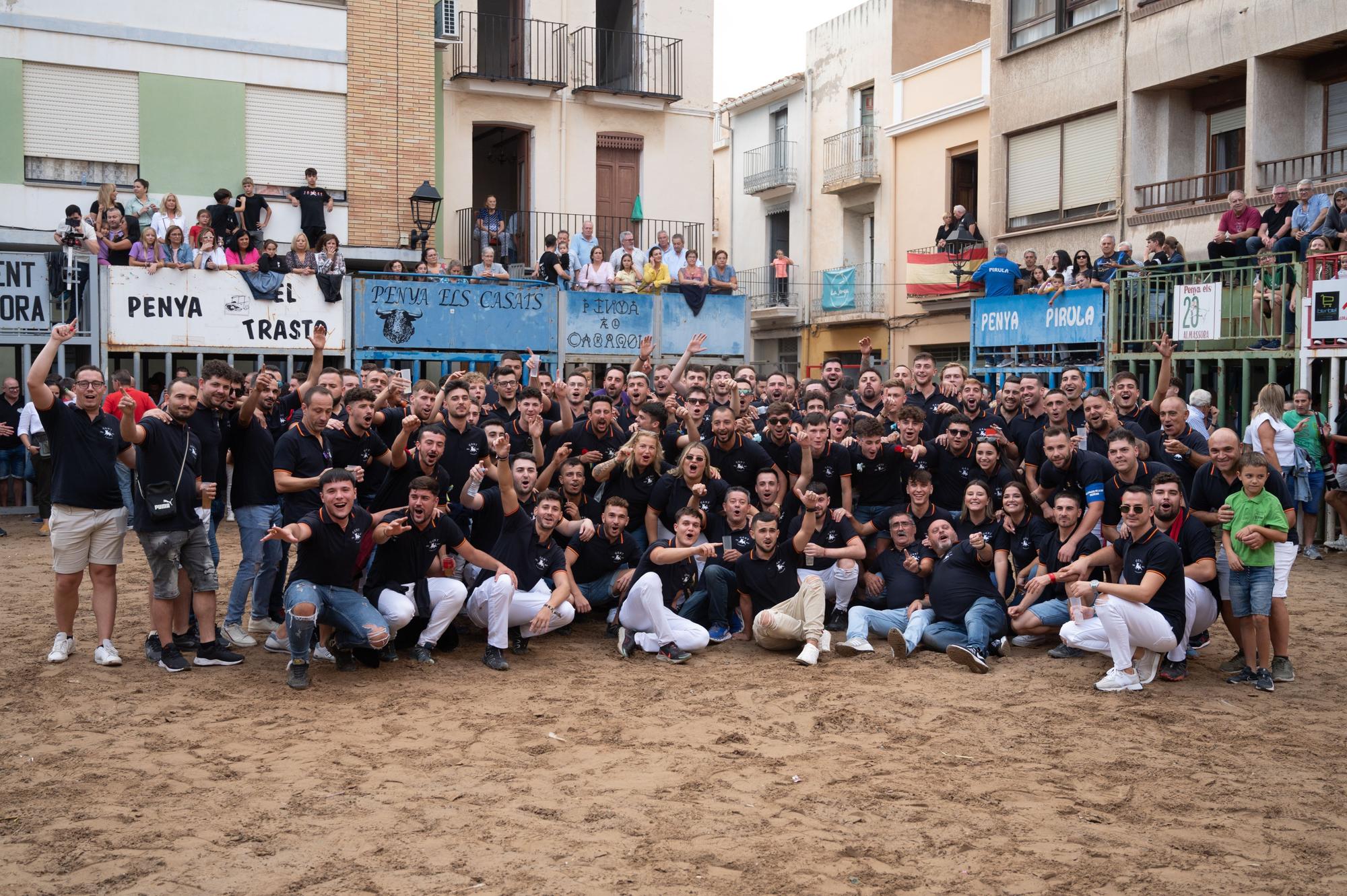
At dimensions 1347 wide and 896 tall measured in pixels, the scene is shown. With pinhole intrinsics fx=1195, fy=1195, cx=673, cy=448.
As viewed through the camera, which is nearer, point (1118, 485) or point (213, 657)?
point (213, 657)

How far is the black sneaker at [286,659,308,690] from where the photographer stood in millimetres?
7845

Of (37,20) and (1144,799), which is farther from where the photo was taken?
(37,20)

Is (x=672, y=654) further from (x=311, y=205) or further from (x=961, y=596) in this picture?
(x=311, y=205)

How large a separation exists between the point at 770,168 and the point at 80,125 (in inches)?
778

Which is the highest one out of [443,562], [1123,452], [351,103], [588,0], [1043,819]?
[588,0]

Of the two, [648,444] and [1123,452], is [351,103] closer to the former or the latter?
[648,444]

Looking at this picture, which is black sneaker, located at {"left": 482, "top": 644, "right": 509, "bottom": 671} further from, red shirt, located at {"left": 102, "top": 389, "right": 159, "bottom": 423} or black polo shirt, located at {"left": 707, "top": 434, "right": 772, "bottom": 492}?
red shirt, located at {"left": 102, "top": 389, "right": 159, "bottom": 423}

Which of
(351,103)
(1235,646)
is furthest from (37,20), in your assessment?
(1235,646)

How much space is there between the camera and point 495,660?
Answer: 8508 mm

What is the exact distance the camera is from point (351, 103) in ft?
66.5

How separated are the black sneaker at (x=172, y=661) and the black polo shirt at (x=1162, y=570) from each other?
6.31 metres

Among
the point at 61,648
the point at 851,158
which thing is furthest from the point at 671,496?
the point at 851,158

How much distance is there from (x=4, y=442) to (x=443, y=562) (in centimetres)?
934

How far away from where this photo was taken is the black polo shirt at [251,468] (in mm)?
8797
